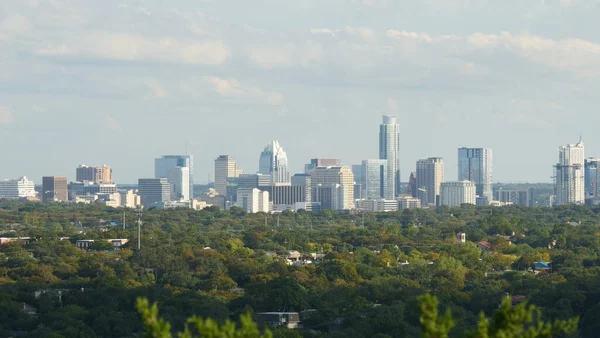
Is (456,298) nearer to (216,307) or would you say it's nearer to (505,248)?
(216,307)

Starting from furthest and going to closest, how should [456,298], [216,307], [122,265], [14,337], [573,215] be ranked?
[573,215], [122,265], [456,298], [216,307], [14,337]

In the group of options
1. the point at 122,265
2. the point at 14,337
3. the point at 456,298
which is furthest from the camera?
the point at 122,265

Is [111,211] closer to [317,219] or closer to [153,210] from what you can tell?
[153,210]

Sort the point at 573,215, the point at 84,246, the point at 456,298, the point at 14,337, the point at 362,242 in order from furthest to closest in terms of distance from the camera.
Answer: the point at 573,215 → the point at 362,242 → the point at 84,246 → the point at 456,298 → the point at 14,337

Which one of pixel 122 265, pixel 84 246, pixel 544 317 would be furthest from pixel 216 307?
pixel 84 246

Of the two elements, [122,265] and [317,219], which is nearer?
[122,265]

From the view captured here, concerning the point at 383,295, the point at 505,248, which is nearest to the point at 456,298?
the point at 383,295
